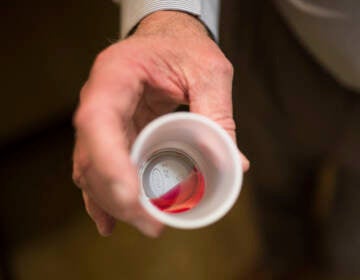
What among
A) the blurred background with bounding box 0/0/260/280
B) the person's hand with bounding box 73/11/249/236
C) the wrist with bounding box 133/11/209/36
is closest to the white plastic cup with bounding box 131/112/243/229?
the person's hand with bounding box 73/11/249/236

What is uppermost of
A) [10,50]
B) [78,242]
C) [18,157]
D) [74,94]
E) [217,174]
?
[217,174]

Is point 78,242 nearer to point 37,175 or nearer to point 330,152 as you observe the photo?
point 37,175

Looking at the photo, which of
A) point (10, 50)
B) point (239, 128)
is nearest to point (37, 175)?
point (10, 50)

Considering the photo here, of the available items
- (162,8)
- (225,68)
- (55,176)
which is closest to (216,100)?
(225,68)

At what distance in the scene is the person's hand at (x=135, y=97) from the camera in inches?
20.1

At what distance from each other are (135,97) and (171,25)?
15 centimetres

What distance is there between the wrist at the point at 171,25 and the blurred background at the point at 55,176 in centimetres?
43

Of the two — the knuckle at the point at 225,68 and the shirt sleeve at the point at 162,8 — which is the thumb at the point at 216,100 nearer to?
the knuckle at the point at 225,68

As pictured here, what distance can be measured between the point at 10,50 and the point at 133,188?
685 millimetres

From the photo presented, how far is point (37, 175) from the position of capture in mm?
1161

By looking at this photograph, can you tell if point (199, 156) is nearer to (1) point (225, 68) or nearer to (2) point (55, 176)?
(1) point (225, 68)

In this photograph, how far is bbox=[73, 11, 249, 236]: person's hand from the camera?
51 cm

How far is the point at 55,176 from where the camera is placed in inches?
45.8

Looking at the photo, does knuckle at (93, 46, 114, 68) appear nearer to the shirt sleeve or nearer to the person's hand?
the person's hand
